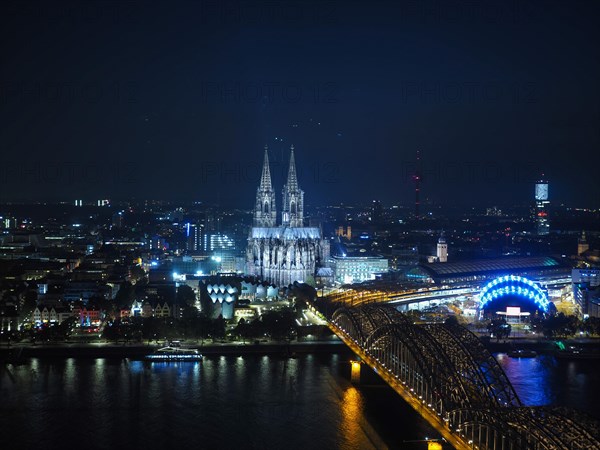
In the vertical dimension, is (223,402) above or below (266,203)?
below

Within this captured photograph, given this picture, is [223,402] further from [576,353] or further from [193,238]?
[193,238]

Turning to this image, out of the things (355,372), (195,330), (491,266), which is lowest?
(355,372)

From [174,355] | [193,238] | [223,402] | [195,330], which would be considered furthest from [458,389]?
[193,238]

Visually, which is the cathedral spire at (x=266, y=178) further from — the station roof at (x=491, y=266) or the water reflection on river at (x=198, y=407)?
the water reflection on river at (x=198, y=407)

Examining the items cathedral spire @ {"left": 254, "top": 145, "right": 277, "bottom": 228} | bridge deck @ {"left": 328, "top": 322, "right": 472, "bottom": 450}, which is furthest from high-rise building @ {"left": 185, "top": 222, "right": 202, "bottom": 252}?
bridge deck @ {"left": 328, "top": 322, "right": 472, "bottom": 450}

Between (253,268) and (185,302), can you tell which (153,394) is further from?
(253,268)

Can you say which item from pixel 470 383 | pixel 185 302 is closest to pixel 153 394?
pixel 470 383

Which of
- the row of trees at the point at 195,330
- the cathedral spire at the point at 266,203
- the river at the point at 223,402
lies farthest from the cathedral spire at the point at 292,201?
the river at the point at 223,402
